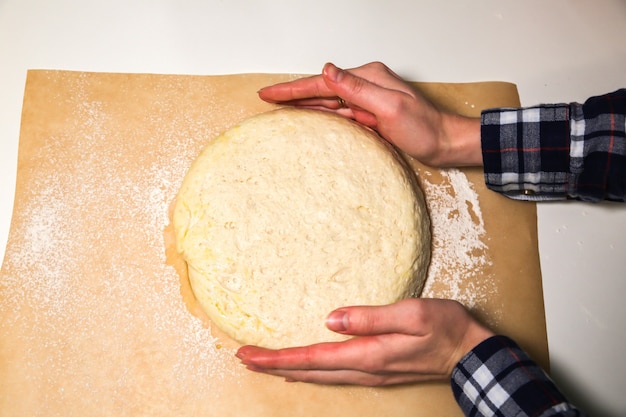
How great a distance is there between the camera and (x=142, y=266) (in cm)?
142

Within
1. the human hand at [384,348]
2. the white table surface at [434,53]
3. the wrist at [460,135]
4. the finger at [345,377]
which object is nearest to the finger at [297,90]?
the white table surface at [434,53]

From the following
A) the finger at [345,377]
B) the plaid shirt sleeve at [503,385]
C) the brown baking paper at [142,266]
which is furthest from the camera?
the brown baking paper at [142,266]

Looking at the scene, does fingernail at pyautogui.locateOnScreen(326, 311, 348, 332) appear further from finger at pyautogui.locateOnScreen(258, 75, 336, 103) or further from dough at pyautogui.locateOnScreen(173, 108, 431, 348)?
finger at pyautogui.locateOnScreen(258, 75, 336, 103)

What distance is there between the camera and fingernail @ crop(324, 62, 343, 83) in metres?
1.34

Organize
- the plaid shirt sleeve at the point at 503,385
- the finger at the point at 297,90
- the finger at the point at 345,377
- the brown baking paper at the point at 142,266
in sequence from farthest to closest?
the finger at the point at 297,90, the brown baking paper at the point at 142,266, the finger at the point at 345,377, the plaid shirt sleeve at the point at 503,385

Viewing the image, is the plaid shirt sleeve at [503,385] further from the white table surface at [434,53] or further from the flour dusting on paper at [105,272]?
the flour dusting on paper at [105,272]

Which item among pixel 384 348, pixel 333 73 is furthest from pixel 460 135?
pixel 384 348

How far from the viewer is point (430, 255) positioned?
4.85ft

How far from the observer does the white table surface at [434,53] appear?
5.03 ft

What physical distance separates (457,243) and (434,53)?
0.68 metres

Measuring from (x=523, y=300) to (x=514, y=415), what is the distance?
1.56ft

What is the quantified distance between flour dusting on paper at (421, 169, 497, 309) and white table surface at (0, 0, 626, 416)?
0.78ft

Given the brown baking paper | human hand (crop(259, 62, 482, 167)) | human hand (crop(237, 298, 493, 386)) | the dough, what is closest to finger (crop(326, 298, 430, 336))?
human hand (crop(237, 298, 493, 386))

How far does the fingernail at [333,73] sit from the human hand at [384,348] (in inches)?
23.8
